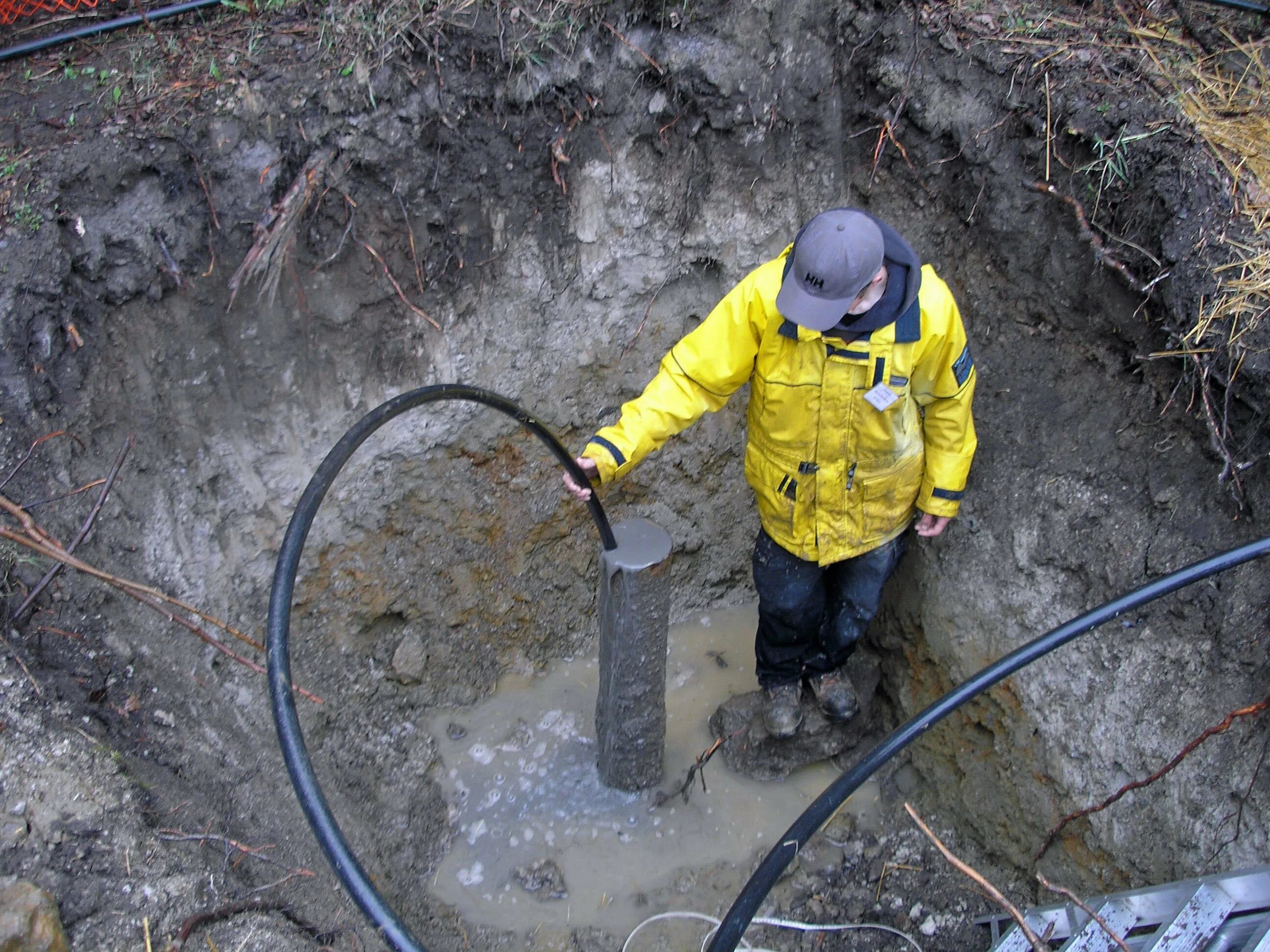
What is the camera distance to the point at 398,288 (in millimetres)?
3168

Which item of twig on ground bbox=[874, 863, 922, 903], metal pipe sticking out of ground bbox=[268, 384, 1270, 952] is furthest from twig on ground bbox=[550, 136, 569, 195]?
twig on ground bbox=[874, 863, 922, 903]

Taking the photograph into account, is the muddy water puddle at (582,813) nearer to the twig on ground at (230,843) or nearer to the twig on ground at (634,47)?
the twig on ground at (230,843)

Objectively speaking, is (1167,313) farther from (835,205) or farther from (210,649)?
(210,649)

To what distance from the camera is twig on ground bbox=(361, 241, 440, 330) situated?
10.2 feet

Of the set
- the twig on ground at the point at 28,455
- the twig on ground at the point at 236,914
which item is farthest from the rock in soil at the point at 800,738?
the twig on ground at the point at 28,455

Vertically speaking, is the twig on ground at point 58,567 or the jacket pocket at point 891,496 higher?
the twig on ground at point 58,567

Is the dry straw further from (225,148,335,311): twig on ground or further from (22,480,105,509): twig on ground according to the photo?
(22,480,105,509): twig on ground

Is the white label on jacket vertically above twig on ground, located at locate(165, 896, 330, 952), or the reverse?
the white label on jacket

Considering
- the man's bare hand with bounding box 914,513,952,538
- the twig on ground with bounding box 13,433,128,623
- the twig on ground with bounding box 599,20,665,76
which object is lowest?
the man's bare hand with bounding box 914,513,952,538

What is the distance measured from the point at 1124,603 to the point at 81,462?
8.99 feet

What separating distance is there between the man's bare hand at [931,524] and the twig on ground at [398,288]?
179cm

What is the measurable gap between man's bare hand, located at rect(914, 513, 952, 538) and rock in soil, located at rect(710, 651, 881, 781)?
835 mm

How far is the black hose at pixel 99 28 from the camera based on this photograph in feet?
10.0

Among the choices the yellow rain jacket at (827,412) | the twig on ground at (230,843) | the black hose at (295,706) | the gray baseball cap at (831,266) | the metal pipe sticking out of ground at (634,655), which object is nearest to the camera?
the black hose at (295,706)
